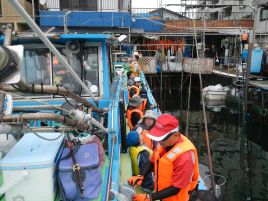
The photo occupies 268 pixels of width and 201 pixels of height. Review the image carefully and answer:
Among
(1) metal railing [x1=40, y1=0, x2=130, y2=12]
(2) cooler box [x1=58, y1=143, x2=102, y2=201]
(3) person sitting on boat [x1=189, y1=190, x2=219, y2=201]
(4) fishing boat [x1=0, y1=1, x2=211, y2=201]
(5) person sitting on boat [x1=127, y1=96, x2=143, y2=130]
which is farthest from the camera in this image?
(1) metal railing [x1=40, y1=0, x2=130, y2=12]

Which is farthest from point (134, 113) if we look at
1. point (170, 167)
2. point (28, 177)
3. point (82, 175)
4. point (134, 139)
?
point (28, 177)

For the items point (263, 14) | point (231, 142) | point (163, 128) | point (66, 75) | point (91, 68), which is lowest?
point (231, 142)

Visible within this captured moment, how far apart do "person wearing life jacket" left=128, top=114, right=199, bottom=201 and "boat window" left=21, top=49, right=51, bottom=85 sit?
9.04 ft

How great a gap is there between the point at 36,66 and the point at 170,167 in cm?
315

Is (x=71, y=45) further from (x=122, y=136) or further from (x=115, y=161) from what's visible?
(x=115, y=161)

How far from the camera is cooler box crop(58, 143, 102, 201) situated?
291 centimetres

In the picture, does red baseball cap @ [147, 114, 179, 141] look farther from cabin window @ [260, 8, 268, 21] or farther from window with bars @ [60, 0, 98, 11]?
cabin window @ [260, 8, 268, 21]

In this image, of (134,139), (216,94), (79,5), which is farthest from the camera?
(79,5)

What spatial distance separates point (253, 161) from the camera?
470 inches

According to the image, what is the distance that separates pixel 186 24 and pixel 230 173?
18258 mm

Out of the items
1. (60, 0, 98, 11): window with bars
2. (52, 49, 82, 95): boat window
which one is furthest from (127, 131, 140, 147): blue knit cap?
(60, 0, 98, 11): window with bars

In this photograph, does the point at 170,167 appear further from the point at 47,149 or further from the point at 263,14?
the point at 263,14

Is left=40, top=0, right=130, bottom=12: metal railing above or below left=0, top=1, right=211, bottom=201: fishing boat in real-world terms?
above

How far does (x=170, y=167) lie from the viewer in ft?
10.5
